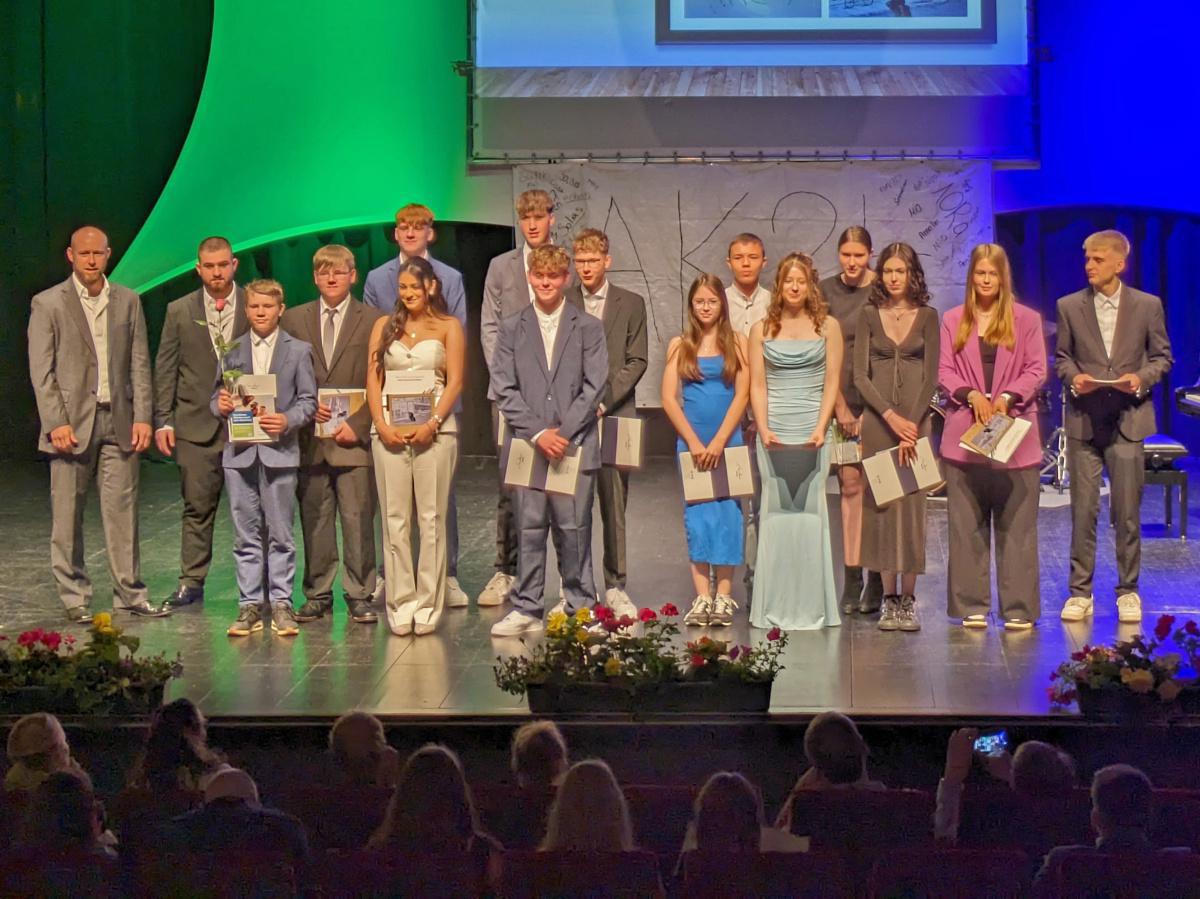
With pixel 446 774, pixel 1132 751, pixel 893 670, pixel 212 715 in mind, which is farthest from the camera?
pixel 893 670

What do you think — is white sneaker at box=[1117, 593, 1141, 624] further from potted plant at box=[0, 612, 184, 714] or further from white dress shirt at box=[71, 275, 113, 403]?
white dress shirt at box=[71, 275, 113, 403]

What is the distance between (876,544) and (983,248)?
1.07m

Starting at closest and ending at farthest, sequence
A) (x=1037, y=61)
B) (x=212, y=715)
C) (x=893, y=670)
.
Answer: (x=212, y=715) < (x=893, y=670) < (x=1037, y=61)

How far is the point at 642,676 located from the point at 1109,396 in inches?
88.7

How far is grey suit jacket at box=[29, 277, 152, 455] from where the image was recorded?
587 cm

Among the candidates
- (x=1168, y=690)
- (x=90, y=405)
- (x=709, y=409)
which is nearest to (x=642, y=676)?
(x=1168, y=690)

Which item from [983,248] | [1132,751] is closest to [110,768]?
[1132,751]

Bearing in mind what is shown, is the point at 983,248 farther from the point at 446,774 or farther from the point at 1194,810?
the point at 446,774

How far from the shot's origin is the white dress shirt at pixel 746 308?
5996mm

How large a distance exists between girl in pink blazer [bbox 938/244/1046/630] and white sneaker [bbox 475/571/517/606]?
1.65 m

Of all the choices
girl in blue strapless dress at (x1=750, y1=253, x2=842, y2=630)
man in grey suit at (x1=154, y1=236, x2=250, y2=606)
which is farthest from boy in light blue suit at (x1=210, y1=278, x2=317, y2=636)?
girl in blue strapless dress at (x1=750, y1=253, x2=842, y2=630)

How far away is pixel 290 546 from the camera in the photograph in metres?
5.74

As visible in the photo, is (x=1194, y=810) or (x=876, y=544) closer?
(x=1194, y=810)

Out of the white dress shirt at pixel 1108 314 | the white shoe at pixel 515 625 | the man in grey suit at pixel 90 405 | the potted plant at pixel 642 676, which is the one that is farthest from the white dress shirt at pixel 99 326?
the white dress shirt at pixel 1108 314
